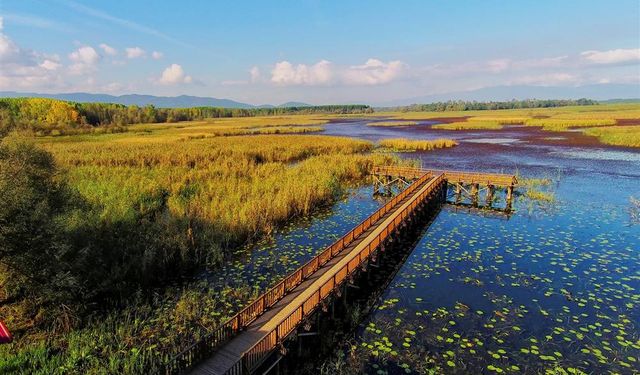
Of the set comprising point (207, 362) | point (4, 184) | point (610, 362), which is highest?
point (4, 184)

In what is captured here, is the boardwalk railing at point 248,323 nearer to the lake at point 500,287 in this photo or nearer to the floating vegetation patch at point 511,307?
the lake at point 500,287

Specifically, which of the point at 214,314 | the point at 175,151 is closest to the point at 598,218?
the point at 214,314

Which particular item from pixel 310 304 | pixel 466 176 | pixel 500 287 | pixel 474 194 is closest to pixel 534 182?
pixel 474 194

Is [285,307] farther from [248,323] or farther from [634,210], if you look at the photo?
[634,210]

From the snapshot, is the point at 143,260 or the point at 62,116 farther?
the point at 62,116

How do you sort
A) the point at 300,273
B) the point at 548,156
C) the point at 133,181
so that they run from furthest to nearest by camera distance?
the point at 548,156 → the point at 133,181 → the point at 300,273

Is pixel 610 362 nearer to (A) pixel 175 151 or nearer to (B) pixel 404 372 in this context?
(B) pixel 404 372

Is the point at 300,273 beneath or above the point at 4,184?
beneath

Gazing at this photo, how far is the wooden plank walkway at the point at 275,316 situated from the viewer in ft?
35.5

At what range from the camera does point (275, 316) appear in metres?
13.6

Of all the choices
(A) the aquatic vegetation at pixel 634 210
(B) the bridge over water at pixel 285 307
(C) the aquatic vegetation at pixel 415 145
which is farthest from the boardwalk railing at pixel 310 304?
(C) the aquatic vegetation at pixel 415 145

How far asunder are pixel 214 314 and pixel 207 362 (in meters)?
4.08

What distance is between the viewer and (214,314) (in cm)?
1498

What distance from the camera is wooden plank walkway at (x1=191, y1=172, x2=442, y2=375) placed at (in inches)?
426
